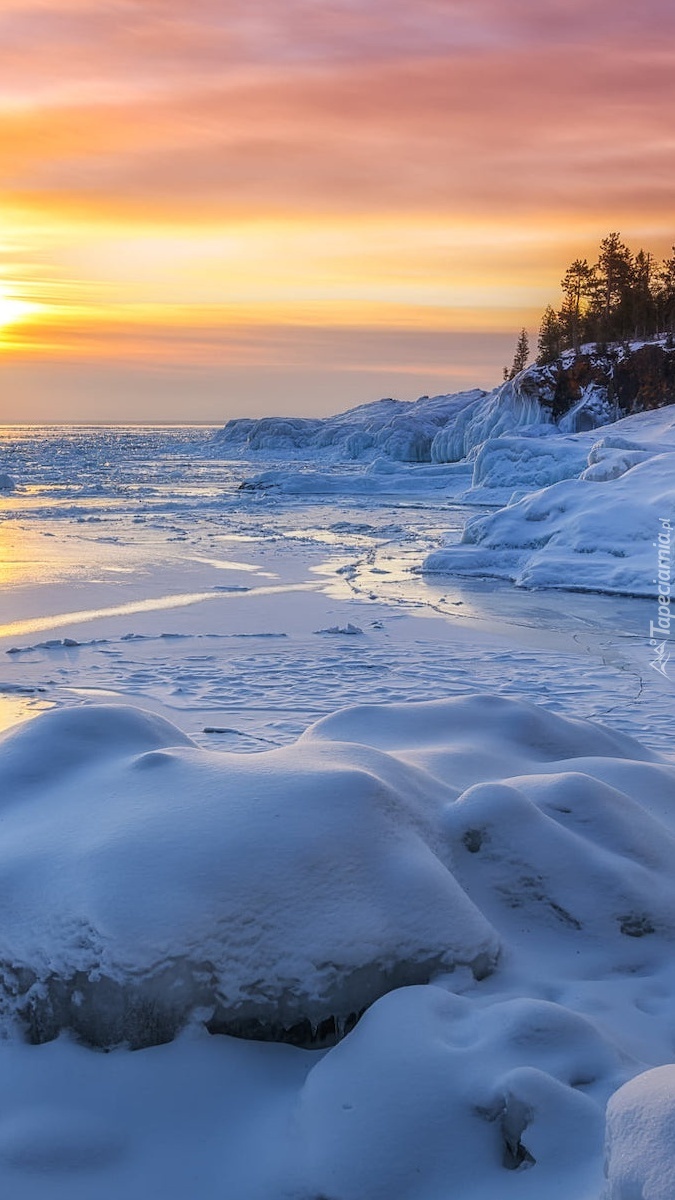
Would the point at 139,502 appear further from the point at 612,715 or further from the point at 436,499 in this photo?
the point at 612,715

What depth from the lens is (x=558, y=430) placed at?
140 ft

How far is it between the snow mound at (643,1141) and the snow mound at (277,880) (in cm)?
92

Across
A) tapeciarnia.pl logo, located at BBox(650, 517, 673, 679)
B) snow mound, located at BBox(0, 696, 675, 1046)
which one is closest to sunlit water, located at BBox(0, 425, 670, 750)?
tapeciarnia.pl logo, located at BBox(650, 517, 673, 679)

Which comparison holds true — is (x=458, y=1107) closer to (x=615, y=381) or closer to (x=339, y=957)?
(x=339, y=957)

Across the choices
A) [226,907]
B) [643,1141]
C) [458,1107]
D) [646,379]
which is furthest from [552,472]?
[643,1141]

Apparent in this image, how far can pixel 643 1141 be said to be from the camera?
1.88 m

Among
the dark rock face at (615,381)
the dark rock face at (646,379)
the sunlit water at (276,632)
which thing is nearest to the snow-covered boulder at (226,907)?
the sunlit water at (276,632)

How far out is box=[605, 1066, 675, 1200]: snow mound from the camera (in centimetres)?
180

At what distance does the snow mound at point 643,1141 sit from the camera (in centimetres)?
180

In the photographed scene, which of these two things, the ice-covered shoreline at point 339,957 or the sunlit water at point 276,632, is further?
the sunlit water at point 276,632

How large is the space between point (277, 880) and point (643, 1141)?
125 cm

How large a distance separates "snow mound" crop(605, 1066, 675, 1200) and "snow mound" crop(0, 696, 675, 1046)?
0.92 m

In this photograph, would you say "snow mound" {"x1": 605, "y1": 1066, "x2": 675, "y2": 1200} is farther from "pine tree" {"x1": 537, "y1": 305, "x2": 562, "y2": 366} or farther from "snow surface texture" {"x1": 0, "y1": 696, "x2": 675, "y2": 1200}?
"pine tree" {"x1": 537, "y1": 305, "x2": 562, "y2": 366}

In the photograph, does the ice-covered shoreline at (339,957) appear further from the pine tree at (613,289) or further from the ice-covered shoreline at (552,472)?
the pine tree at (613,289)
